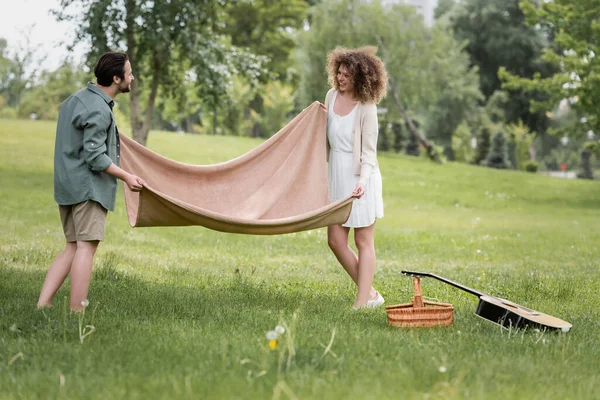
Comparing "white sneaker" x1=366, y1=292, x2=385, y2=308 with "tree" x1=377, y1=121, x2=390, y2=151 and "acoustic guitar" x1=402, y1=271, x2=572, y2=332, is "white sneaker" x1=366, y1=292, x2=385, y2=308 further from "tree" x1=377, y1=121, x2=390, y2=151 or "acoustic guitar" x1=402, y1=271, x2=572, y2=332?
"tree" x1=377, y1=121, x2=390, y2=151

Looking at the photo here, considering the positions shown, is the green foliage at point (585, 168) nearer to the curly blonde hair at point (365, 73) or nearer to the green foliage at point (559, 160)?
the green foliage at point (559, 160)

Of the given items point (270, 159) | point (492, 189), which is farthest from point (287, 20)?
point (270, 159)

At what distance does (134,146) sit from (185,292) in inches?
57.4

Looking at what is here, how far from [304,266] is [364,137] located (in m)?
4.04

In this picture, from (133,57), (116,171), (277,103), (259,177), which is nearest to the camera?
(116,171)

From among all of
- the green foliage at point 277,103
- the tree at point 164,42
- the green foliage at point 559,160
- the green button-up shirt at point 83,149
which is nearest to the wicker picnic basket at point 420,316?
the green button-up shirt at point 83,149

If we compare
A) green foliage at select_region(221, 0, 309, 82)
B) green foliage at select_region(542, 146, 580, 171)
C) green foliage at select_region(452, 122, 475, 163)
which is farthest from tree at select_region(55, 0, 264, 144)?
green foliage at select_region(542, 146, 580, 171)

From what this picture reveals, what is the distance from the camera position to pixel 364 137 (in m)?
6.58

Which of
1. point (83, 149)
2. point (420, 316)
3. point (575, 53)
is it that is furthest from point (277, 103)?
point (420, 316)

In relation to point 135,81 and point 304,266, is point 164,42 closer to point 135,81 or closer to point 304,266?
point 135,81

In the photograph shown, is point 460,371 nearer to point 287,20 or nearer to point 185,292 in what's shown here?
point 185,292

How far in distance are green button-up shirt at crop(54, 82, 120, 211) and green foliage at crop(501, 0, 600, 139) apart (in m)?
19.3

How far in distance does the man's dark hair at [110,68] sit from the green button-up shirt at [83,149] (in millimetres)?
105

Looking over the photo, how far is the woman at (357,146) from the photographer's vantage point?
6.57 metres
